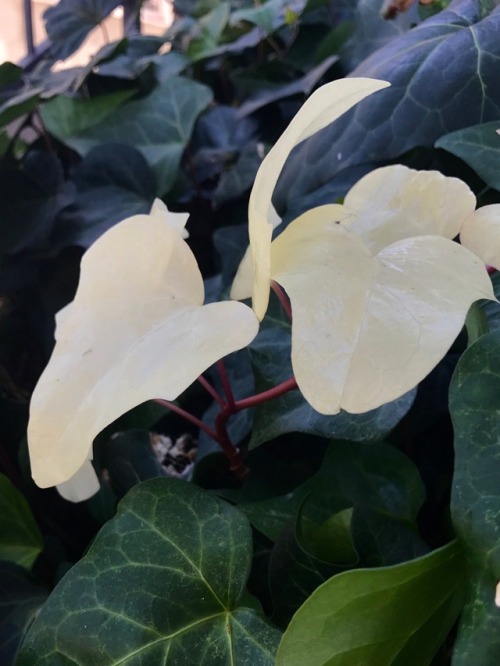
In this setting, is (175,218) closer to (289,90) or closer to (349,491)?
(349,491)

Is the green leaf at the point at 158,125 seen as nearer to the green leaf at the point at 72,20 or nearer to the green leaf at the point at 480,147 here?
the green leaf at the point at 72,20

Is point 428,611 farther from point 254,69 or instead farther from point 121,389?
point 254,69

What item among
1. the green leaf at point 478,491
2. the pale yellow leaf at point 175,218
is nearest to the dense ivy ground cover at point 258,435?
the green leaf at point 478,491

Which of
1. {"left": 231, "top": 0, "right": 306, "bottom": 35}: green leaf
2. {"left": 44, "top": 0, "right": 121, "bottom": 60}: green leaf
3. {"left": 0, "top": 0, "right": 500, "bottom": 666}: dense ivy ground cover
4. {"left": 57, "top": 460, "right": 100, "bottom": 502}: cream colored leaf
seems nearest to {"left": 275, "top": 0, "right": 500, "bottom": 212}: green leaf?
{"left": 0, "top": 0, "right": 500, "bottom": 666}: dense ivy ground cover

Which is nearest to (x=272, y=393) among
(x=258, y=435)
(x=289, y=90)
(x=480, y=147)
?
(x=258, y=435)

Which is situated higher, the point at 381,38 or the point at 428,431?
the point at 381,38

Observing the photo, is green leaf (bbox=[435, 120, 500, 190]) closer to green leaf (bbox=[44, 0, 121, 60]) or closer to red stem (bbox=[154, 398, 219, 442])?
red stem (bbox=[154, 398, 219, 442])

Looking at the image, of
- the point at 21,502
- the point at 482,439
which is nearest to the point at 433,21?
the point at 482,439
